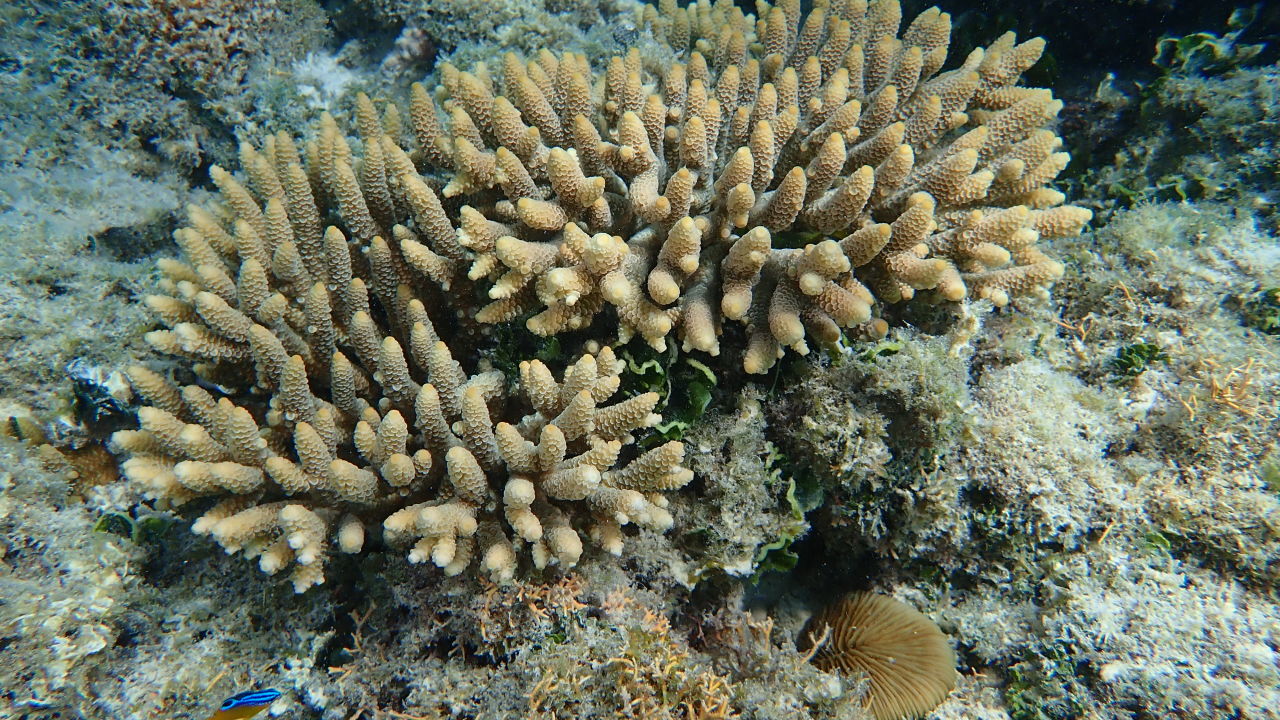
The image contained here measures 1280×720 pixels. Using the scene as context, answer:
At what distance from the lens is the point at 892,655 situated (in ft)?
9.46

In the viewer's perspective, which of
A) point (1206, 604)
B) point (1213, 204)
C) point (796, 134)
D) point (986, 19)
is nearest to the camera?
point (1206, 604)

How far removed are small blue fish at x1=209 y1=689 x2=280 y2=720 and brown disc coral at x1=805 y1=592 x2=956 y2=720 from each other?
8.67ft

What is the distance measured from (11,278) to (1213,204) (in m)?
7.52

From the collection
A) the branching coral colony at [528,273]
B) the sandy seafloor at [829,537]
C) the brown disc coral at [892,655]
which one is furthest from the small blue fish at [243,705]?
the brown disc coral at [892,655]

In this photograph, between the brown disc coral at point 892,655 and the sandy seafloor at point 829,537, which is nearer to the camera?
the sandy seafloor at point 829,537

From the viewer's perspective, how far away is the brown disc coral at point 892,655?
2.82m

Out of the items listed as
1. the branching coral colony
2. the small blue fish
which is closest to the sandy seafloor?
the small blue fish

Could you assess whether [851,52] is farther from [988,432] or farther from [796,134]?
[988,432]

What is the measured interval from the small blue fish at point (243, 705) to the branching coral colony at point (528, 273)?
563 millimetres

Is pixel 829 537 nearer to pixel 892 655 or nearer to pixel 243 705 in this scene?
pixel 892 655

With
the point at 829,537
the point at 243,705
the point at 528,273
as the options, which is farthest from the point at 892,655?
the point at 243,705

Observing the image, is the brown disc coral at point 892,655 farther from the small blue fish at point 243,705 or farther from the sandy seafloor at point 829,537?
the small blue fish at point 243,705

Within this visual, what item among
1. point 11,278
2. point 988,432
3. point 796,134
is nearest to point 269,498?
point 11,278

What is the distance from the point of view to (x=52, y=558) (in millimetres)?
2537
